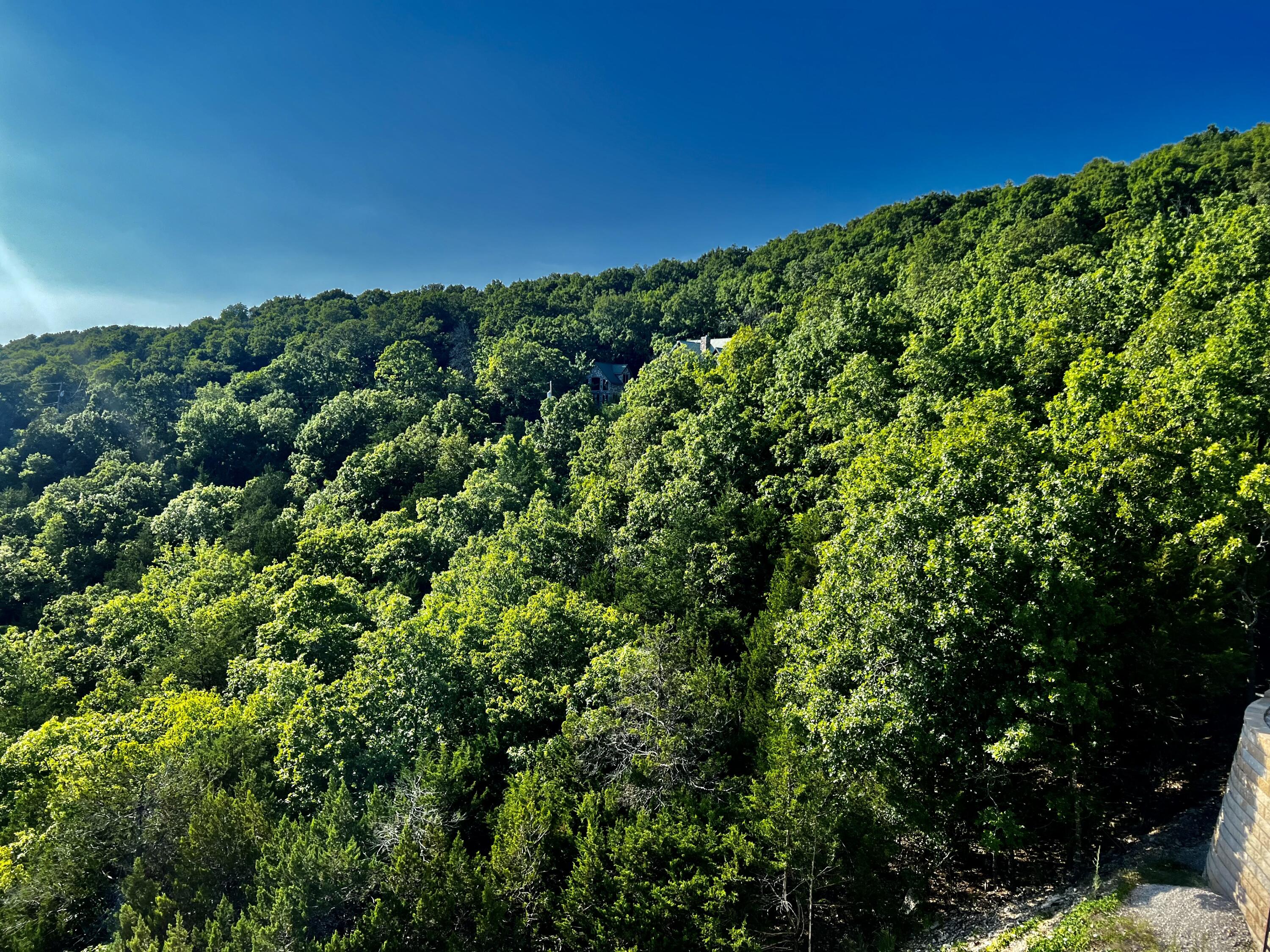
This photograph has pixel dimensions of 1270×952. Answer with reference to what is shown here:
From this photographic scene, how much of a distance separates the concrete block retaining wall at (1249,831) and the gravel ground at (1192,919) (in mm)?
287

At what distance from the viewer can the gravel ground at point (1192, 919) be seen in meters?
12.4

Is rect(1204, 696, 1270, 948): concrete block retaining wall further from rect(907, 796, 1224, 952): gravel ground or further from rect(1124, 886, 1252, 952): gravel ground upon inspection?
rect(907, 796, 1224, 952): gravel ground

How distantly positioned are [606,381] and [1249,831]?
84485 mm

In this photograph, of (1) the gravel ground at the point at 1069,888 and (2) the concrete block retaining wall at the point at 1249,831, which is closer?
(2) the concrete block retaining wall at the point at 1249,831

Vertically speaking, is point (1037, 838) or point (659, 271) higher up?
point (659, 271)

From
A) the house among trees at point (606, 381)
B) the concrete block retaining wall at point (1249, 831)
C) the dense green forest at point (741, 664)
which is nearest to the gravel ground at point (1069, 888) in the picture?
the dense green forest at point (741, 664)

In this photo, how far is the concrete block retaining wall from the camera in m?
12.3

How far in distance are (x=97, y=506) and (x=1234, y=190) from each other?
113 m

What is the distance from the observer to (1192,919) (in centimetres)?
1284

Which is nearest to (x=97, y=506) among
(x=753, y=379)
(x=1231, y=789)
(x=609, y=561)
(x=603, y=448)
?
(x=603, y=448)

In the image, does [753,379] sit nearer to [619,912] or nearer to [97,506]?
[619,912]

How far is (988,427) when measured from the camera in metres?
18.1

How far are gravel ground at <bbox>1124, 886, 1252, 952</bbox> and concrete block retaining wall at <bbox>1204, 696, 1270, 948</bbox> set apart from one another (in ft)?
0.94

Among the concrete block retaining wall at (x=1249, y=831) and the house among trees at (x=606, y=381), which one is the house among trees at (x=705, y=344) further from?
the concrete block retaining wall at (x=1249, y=831)
